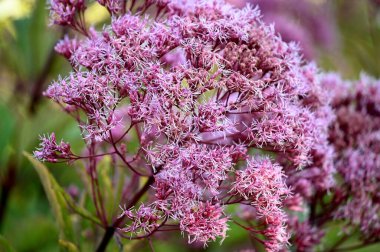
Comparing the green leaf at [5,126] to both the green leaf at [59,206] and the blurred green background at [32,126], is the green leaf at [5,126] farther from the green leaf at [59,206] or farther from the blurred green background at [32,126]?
the green leaf at [59,206]

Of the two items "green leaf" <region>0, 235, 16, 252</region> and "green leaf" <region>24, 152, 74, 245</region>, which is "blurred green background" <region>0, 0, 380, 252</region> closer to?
"green leaf" <region>24, 152, 74, 245</region>

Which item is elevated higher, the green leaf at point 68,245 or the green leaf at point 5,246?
the green leaf at point 68,245

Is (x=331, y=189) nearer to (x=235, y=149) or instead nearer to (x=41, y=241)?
(x=235, y=149)

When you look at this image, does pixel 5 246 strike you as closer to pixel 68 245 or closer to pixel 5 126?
pixel 68 245

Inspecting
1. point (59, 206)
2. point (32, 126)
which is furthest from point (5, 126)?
point (59, 206)

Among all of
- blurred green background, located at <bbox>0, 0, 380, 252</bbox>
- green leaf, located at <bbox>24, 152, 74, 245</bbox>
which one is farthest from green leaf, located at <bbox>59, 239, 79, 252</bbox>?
blurred green background, located at <bbox>0, 0, 380, 252</bbox>

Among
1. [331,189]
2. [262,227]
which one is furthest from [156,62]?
[331,189]

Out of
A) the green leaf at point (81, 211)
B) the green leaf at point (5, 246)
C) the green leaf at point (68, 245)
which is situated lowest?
the green leaf at point (5, 246)

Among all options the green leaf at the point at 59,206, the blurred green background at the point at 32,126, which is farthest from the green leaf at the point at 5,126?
the green leaf at the point at 59,206

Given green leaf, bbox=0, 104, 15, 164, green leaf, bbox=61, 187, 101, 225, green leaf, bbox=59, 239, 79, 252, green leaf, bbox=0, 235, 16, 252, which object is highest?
green leaf, bbox=0, 104, 15, 164

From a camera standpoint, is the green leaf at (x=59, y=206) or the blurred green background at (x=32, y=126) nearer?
the green leaf at (x=59, y=206)

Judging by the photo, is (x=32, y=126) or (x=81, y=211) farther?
(x=32, y=126)
